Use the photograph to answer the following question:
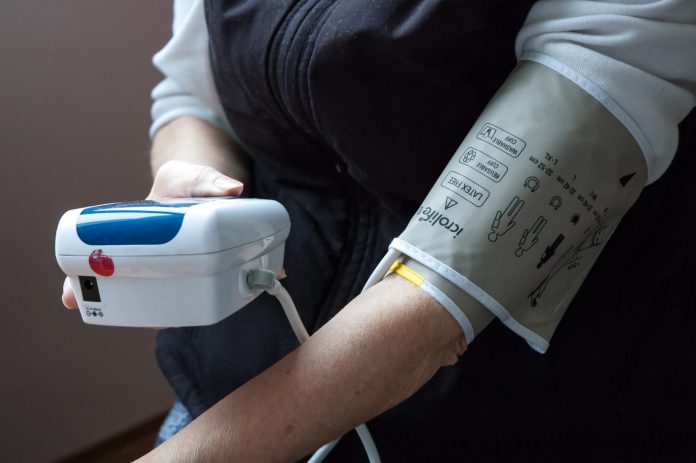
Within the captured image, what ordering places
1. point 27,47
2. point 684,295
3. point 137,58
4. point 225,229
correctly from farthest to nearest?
point 137,58
point 27,47
point 684,295
point 225,229

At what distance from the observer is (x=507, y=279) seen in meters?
0.49

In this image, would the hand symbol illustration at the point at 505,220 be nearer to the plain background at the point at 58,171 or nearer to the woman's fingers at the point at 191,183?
the woman's fingers at the point at 191,183

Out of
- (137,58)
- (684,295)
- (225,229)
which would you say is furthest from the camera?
(137,58)

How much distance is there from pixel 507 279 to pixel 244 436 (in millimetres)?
222

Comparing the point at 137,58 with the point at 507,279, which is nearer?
the point at 507,279

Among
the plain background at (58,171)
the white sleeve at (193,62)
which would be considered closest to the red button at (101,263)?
the white sleeve at (193,62)

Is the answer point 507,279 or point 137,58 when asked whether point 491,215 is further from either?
point 137,58

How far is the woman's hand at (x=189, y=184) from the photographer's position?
61 centimetres

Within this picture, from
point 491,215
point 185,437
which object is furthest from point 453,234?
point 185,437

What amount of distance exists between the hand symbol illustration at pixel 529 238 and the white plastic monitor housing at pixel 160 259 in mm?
193

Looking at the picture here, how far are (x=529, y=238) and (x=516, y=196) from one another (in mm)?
33

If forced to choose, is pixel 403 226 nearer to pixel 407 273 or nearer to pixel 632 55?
pixel 407 273

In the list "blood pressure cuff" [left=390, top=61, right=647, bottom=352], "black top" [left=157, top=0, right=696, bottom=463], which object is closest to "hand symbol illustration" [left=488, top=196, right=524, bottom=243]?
"blood pressure cuff" [left=390, top=61, right=647, bottom=352]

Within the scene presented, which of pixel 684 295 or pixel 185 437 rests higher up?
pixel 684 295
